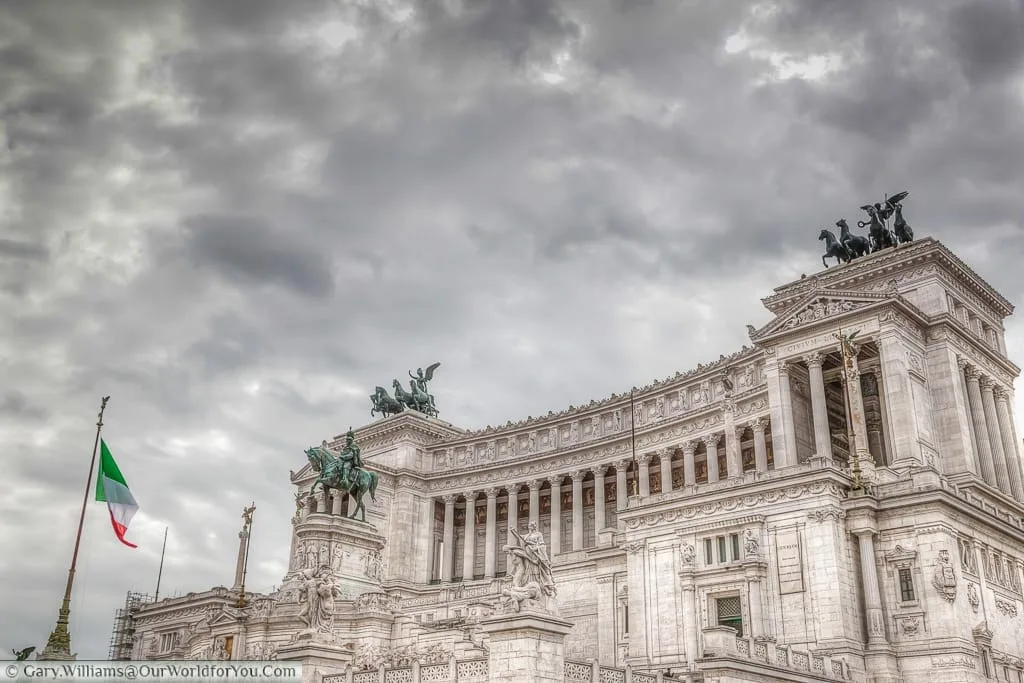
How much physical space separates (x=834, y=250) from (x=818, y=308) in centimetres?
1117

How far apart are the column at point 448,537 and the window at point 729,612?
48.6 meters

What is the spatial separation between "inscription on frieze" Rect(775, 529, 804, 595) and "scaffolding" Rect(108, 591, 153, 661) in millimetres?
67148

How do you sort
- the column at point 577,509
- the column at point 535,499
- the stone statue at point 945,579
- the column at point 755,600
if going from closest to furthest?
the stone statue at point 945,579 < the column at point 755,600 < the column at point 577,509 < the column at point 535,499

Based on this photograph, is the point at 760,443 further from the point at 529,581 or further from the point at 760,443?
the point at 529,581

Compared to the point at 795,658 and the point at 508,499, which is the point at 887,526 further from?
the point at 508,499

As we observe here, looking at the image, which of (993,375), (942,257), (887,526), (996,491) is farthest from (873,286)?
(887,526)

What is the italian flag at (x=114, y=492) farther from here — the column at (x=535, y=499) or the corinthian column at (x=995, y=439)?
the corinthian column at (x=995, y=439)

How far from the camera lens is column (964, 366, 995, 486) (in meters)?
64.7

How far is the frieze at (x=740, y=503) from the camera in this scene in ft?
149

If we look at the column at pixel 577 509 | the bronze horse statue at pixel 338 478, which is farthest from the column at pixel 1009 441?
the bronze horse statue at pixel 338 478

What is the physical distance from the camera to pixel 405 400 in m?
102

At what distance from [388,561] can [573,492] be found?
17848mm

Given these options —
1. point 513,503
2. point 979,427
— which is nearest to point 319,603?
point 979,427

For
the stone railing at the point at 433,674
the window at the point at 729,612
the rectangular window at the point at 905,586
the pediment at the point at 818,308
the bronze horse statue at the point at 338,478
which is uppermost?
the pediment at the point at 818,308
